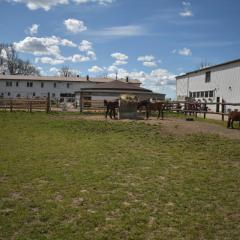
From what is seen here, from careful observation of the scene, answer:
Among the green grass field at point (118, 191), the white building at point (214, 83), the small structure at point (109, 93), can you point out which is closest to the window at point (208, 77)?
the white building at point (214, 83)

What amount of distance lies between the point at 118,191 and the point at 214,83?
36.5 meters

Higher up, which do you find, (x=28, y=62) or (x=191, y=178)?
(x=28, y=62)

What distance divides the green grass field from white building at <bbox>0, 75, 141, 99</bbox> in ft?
226

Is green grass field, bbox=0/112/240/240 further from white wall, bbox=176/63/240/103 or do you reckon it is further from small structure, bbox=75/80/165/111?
small structure, bbox=75/80/165/111

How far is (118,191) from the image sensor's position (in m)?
6.80

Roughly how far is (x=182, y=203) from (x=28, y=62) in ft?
352

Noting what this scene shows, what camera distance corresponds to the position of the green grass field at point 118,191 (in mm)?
5117

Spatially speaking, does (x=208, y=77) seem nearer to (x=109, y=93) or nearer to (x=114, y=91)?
(x=109, y=93)

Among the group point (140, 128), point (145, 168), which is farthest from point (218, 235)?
point (140, 128)

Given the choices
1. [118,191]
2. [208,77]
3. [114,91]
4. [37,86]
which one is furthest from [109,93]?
[118,191]

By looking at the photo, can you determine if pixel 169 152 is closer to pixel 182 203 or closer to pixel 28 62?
pixel 182 203

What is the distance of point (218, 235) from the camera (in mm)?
4977

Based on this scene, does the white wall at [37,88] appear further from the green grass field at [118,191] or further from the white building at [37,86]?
the green grass field at [118,191]

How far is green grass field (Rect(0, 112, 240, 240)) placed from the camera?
16.8ft
